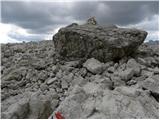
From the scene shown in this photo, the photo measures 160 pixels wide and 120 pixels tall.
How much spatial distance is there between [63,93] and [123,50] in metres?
3.18

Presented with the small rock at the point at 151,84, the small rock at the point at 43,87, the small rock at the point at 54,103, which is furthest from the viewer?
the small rock at the point at 43,87

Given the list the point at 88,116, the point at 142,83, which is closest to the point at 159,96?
the point at 142,83

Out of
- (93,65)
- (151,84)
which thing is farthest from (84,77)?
(151,84)

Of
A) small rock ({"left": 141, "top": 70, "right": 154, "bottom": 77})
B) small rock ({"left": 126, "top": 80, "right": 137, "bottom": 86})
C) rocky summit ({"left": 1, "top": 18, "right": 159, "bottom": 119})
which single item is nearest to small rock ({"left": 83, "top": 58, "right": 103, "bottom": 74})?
rocky summit ({"left": 1, "top": 18, "right": 159, "bottom": 119})

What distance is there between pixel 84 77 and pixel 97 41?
164 centimetres

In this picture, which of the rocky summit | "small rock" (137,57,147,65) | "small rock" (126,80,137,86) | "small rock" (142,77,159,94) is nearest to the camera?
the rocky summit

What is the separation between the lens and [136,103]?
9.40m

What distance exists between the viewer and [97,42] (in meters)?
12.5

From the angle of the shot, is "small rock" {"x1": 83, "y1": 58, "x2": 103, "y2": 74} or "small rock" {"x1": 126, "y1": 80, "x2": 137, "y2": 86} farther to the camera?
"small rock" {"x1": 83, "y1": 58, "x2": 103, "y2": 74}

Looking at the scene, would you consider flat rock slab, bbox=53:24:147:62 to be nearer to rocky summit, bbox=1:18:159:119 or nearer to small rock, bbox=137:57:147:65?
rocky summit, bbox=1:18:159:119

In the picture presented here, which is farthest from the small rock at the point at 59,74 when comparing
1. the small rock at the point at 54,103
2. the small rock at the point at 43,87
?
the small rock at the point at 54,103

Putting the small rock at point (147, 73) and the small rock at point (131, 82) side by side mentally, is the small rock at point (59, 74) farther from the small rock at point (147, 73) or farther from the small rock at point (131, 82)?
the small rock at point (147, 73)

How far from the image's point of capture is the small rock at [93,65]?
11836 mm

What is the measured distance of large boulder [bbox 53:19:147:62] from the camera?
492 inches
